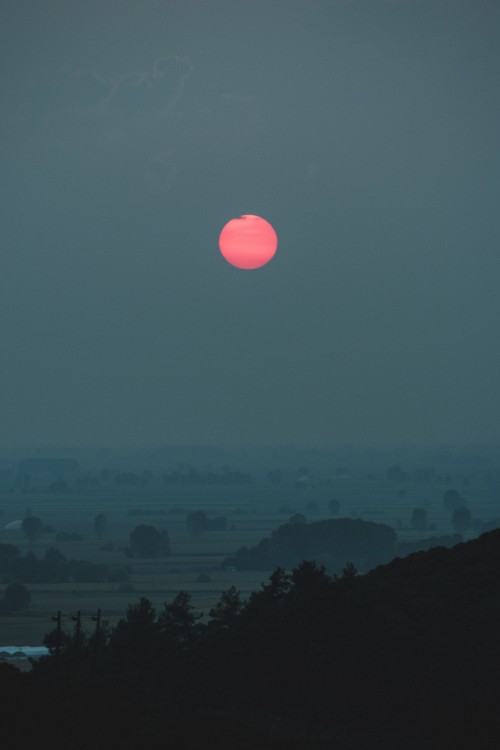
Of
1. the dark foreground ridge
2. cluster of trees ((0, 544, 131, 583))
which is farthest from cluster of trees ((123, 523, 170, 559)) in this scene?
the dark foreground ridge

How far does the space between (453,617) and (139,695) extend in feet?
35.8

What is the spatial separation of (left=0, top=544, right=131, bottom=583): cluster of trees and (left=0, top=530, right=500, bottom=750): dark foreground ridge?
10010 cm

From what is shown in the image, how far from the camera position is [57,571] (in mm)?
149250

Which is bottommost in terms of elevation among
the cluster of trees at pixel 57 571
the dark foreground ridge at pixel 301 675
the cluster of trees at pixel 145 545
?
the dark foreground ridge at pixel 301 675

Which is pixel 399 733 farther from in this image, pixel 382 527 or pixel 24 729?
pixel 382 527

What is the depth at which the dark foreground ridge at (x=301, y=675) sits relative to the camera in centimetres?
3075

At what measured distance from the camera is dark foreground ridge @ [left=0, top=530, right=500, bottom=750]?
30.8 metres

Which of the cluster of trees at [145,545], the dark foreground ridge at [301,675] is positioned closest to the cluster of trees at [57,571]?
the cluster of trees at [145,545]

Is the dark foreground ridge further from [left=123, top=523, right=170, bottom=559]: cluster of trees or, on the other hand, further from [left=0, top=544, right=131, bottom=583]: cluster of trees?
[left=123, top=523, right=170, bottom=559]: cluster of trees

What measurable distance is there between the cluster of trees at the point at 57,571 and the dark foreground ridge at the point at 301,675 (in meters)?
100

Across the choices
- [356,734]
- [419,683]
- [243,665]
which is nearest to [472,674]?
[419,683]

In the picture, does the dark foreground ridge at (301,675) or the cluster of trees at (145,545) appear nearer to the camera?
the dark foreground ridge at (301,675)

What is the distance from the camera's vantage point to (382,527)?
17188 cm

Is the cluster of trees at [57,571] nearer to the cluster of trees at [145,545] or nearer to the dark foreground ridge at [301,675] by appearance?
the cluster of trees at [145,545]
